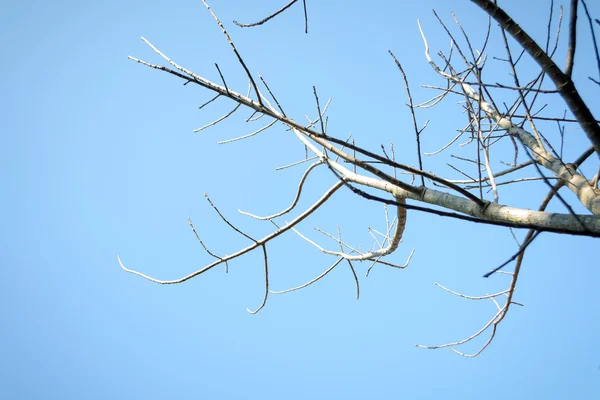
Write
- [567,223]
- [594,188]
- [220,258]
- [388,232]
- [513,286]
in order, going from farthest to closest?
[388,232] < [513,286] < [220,258] < [594,188] < [567,223]

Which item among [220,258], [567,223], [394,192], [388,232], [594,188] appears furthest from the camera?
[388,232]

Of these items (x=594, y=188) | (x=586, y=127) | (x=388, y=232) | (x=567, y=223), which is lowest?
(x=567, y=223)

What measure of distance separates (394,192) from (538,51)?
2.29 feet

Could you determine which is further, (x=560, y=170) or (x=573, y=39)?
(x=560, y=170)

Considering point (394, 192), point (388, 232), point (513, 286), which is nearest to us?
point (394, 192)

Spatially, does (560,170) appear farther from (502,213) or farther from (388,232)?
(388,232)

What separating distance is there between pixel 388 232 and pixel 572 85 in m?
1.38

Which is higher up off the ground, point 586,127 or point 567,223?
point 586,127

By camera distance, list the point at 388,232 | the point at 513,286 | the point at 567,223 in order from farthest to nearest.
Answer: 1. the point at 388,232
2. the point at 513,286
3. the point at 567,223

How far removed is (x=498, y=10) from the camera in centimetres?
101

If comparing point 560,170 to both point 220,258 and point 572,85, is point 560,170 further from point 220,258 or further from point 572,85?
point 220,258

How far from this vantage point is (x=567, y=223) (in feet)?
3.23

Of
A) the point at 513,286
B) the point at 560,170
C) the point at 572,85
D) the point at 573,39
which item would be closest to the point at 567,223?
the point at 572,85

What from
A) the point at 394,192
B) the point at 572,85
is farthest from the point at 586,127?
the point at 394,192
